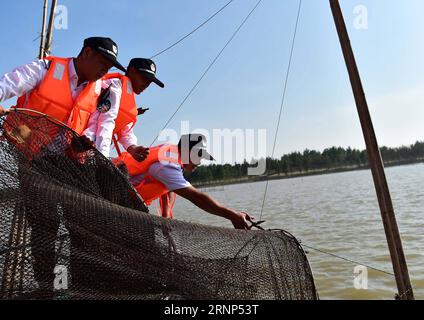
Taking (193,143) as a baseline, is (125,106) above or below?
above

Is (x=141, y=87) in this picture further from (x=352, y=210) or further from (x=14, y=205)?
(x=352, y=210)

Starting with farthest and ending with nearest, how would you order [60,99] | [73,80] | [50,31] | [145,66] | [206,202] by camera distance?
[50,31] < [145,66] < [206,202] < [73,80] < [60,99]

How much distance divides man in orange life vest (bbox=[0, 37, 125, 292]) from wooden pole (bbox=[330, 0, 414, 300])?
10.1 ft

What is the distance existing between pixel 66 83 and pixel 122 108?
3.18 ft

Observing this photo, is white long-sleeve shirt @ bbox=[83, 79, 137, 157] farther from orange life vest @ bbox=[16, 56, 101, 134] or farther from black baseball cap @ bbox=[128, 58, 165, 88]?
black baseball cap @ bbox=[128, 58, 165, 88]

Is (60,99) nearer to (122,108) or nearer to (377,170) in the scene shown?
(122,108)

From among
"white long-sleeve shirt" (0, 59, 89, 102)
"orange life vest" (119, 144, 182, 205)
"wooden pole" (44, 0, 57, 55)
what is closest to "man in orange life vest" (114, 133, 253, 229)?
"orange life vest" (119, 144, 182, 205)

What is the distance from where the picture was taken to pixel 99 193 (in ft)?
10.2

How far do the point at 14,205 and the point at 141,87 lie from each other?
2116mm

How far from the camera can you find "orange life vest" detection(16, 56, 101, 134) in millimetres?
3265

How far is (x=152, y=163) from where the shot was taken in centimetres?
396

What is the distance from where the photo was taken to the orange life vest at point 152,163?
13.0ft

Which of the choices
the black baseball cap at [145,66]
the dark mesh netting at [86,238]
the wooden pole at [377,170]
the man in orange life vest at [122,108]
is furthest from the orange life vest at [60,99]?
the wooden pole at [377,170]

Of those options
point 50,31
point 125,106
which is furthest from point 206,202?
point 50,31
